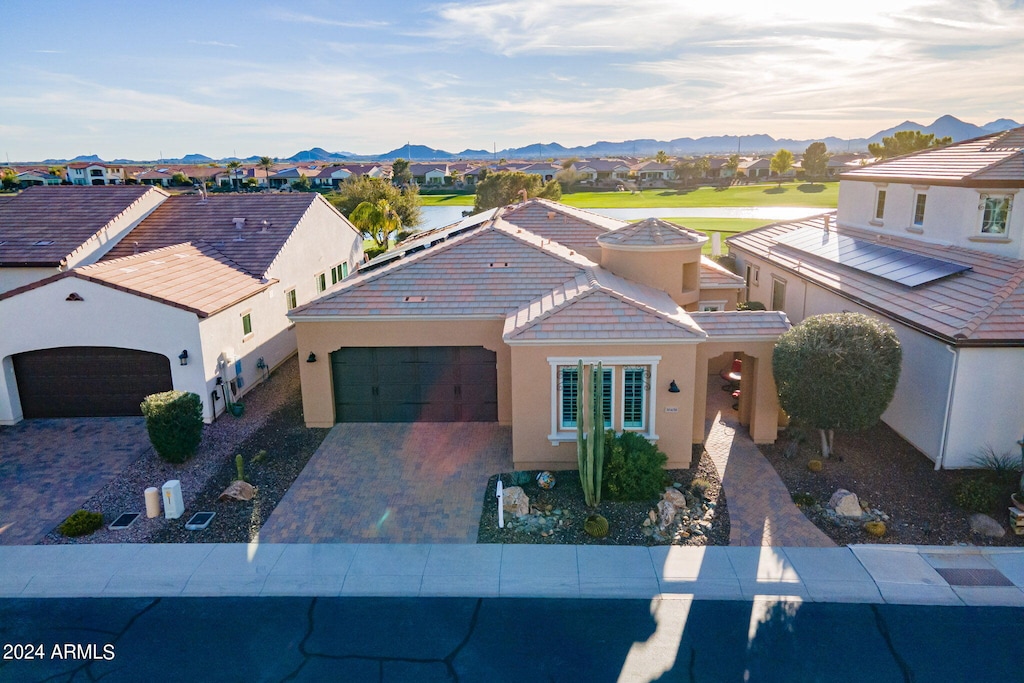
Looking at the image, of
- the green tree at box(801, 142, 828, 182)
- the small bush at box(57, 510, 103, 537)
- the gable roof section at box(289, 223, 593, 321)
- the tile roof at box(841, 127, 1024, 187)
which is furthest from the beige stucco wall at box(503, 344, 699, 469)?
the green tree at box(801, 142, 828, 182)

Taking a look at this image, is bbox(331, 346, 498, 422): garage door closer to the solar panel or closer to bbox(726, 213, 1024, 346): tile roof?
bbox(726, 213, 1024, 346): tile roof

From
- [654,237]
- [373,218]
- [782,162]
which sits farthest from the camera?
[782,162]

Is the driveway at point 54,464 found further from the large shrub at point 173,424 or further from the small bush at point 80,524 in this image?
the large shrub at point 173,424

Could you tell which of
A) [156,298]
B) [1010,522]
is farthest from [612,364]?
[156,298]

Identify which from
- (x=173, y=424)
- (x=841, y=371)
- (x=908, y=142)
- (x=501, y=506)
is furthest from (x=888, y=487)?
(x=908, y=142)

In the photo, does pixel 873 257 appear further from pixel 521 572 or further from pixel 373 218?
pixel 373 218
